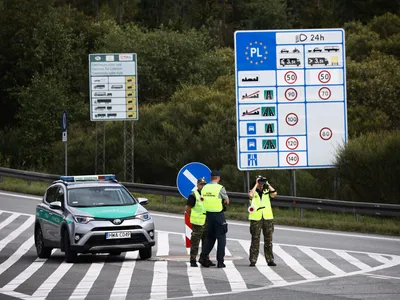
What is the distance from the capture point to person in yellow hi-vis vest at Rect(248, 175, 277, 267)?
19875 mm

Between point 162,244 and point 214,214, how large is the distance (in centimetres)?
554

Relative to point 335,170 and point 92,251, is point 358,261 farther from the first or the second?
point 335,170

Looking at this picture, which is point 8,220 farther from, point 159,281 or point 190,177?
point 159,281

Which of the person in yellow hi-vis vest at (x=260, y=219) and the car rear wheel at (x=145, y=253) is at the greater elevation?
the person in yellow hi-vis vest at (x=260, y=219)

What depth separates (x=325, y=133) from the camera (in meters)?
33.8

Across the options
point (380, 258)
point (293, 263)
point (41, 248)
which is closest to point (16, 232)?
point (41, 248)

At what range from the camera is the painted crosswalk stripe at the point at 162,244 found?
23297mm

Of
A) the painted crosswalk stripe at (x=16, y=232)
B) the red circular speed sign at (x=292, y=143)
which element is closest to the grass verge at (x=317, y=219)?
the red circular speed sign at (x=292, y=143)

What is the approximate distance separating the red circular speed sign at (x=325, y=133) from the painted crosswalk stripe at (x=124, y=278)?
39.9 feet

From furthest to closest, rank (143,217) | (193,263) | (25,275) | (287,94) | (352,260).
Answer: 1. (287,94)
2. (143,217)
3. (352,260)
4. (193,263)
5. (25,275)

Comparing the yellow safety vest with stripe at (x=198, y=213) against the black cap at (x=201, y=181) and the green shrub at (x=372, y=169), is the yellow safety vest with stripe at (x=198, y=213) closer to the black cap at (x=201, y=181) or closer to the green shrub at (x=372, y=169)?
the black cap at (x=201, y=181)

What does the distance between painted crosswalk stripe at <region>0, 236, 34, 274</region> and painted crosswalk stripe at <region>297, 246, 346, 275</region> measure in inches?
231

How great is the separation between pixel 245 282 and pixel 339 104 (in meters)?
17.3

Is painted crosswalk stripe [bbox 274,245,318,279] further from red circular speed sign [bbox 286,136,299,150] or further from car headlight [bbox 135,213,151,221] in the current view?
red circular speed sign [bbox 286,136,299,150]
